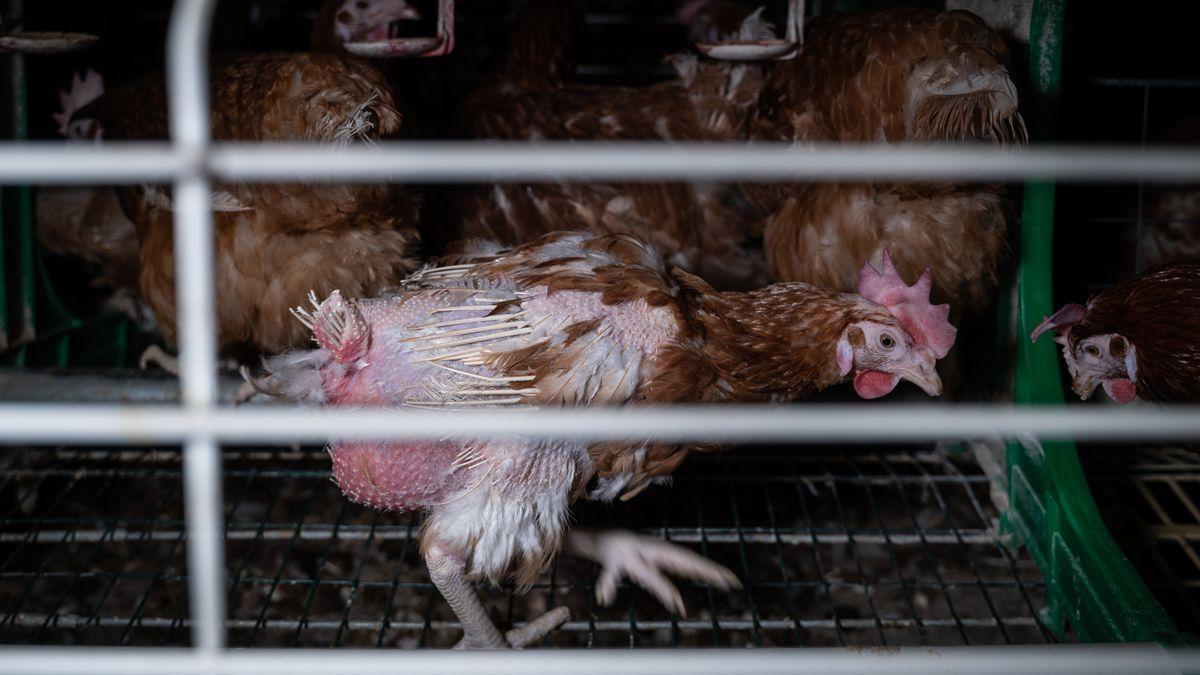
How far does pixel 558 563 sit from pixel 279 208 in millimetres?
937

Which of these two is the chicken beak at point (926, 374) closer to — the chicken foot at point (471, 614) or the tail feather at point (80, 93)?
the chicken foot at point (471, 614)

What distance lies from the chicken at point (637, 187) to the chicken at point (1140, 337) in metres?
0.94

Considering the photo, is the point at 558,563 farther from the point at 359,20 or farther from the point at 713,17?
the point at 713,17

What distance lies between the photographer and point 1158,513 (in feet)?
6.11

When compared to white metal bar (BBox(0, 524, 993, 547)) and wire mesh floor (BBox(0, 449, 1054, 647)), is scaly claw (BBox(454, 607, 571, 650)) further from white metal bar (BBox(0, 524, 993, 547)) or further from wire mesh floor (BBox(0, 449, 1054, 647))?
white metal bar (BBox(0, 524, 993, 547))

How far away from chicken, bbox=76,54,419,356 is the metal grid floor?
64.5 inches

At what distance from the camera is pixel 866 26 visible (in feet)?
6.11

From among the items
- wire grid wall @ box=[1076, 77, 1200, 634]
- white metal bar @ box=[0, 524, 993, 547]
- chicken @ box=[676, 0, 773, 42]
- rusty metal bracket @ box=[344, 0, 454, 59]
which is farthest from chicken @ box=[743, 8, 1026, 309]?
rusty metal bracket @ box=[344, 0, 454, 59]

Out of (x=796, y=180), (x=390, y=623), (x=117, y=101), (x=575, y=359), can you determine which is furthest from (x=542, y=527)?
(x=117, y=101)

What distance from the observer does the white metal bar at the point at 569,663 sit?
62 cm

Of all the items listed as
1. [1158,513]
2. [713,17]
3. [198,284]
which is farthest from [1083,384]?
[713,17]

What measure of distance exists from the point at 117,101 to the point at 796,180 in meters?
1.60

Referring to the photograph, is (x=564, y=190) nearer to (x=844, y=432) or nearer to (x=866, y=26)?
(x=866, y=26)

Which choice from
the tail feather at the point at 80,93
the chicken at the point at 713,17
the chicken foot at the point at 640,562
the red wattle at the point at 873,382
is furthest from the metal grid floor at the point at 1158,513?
the tail feather at the point at 80,93
